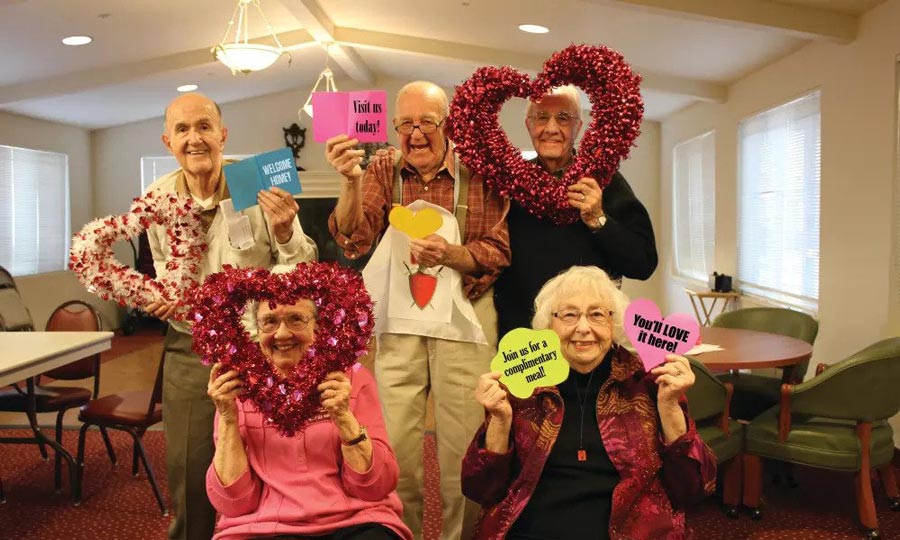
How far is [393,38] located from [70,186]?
187 inches

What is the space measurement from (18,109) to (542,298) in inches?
319

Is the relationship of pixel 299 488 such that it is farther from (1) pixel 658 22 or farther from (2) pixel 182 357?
(1) pixel 658 22

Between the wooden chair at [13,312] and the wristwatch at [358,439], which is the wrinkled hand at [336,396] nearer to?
the wristwatch at [358,439]

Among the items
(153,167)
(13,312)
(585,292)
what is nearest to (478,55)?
(13,312)

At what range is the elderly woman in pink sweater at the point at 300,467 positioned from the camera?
1.98 meters

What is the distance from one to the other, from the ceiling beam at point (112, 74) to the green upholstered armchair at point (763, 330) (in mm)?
4868

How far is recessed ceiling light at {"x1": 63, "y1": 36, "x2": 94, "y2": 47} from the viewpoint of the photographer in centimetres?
654

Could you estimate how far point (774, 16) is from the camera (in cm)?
512

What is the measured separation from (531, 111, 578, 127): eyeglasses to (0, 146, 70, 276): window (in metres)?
7.72

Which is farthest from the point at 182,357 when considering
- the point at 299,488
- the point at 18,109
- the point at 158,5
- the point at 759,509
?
the point at 18,109

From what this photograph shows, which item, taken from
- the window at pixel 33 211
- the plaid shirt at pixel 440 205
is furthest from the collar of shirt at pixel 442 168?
the window at pixel 33 211

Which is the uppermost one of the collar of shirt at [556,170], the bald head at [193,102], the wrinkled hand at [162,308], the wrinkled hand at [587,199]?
the bald head at [193,102]

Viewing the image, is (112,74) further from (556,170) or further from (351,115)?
(556,170)

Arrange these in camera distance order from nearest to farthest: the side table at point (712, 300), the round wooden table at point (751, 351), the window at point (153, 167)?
1. the round wooden table at point (751, 351)
2. the side table at point (712, 300)
3. the window at point (153, 167)
